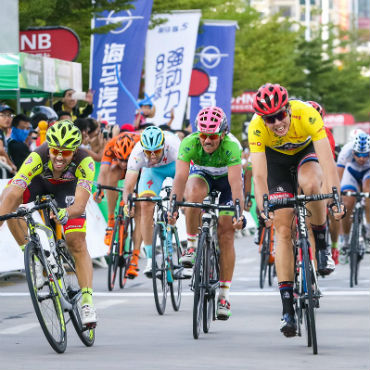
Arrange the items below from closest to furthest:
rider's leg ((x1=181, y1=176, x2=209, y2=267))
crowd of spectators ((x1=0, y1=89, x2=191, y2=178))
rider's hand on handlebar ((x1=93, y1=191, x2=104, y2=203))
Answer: rider's leg ((x1=181, y1=176, x2=209, y2=267)), rider's hand on handlebar ((x1=93, y1=191, x2=104, y2=203)), crowd of spectators ((x1=0, y1=89, x2=191, y2=178))

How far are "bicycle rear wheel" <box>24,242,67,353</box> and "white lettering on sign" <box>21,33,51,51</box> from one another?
13.9m

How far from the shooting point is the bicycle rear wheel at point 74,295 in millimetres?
9438

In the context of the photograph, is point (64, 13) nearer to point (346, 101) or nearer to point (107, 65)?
point (107, 65)

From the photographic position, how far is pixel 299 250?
30.8 feet

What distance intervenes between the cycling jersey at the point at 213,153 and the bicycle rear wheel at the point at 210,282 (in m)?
0.79

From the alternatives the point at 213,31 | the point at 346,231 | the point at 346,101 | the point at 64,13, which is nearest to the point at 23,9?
the point at 64,13

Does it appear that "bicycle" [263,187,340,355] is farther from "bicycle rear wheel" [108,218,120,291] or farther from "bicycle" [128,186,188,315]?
"bicycle rear wheel" [108,218,120,291]

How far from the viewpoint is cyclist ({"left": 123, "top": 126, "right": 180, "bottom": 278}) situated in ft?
43.1

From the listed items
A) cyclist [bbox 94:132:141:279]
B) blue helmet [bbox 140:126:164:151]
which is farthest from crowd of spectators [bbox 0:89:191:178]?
blue helmet [bbox 140:126:164:151]

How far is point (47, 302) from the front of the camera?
899cm

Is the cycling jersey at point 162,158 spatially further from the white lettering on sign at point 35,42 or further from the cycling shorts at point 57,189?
the white lettering on sign at point 35,42

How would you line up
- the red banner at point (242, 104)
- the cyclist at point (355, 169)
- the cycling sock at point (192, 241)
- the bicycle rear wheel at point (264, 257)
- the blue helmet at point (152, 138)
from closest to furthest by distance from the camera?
the cycling sock at point (192, 241) < the blue helmet at point (152, 138) < the bicycle rear wheel at point (264, 257) < the cyclist at point (355, 169) < the red banner at point (242, 104)

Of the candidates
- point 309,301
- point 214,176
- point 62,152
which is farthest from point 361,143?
point 309,301

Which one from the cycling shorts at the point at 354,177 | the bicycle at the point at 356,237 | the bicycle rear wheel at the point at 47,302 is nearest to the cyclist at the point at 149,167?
the bicycle at the point at 356,237
